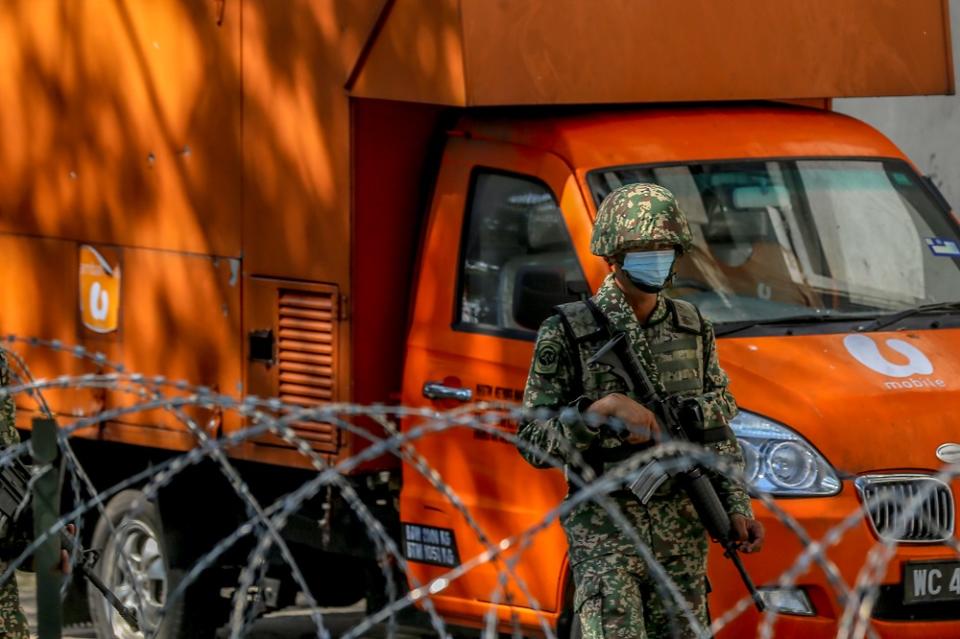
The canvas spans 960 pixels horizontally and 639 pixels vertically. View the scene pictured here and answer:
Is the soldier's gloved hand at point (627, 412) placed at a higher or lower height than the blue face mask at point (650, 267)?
lower

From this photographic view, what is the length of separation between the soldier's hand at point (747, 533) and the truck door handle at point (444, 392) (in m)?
1.80

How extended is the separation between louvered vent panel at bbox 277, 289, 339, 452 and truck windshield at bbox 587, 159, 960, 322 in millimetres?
1244

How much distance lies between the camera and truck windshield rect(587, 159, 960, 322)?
20.9ft

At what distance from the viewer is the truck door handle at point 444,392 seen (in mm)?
6637

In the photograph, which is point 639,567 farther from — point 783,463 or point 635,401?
point 783,463

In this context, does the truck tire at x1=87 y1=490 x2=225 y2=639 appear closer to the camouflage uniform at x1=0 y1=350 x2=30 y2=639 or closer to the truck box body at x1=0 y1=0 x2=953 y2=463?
the truck box body at x1=0 y1=0 x2=953 y2=463

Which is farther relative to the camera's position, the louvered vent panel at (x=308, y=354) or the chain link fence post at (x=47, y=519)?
the louvered vent panel at (x=308, y=354)

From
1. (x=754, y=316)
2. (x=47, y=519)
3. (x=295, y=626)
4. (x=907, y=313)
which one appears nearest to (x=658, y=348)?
(x=754, y=316)

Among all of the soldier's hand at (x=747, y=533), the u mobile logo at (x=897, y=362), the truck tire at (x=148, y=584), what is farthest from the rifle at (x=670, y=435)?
the truck tire at (x=148, y=584)

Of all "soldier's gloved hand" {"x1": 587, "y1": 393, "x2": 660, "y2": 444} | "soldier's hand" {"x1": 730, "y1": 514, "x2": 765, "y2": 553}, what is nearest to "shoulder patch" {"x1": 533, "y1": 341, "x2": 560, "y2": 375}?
"soldier's gloved hand" {"x1": 587, "y1": 393, "x2": 660, "y2": 444}

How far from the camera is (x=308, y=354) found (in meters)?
7.11

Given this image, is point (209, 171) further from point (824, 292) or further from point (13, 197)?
point (824, 292)

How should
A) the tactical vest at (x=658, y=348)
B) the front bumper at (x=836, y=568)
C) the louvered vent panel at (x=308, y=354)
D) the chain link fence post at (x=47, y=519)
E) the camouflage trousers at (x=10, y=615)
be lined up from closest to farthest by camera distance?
the chain link fence post at (x=47, y=519) → the tactical vest at (x=658, y=348) → the camouflage trousers at (x=10, y=615) → the front bumper at (x=836, y=568) → the louvered vent panel at (x=308, y=354)

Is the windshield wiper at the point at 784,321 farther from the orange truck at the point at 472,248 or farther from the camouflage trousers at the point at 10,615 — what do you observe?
the camouflage trousers at the point at 10,615
